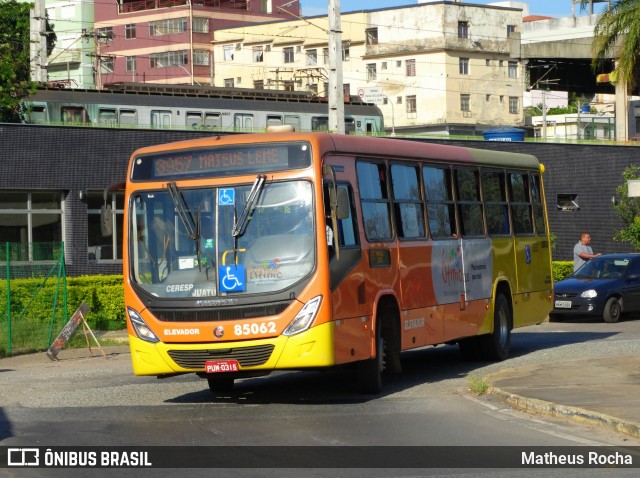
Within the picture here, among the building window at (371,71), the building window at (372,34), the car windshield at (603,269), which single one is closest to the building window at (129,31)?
the building window at (372,34)

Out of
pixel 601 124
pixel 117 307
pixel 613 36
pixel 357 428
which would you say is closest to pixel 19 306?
pixel 117 307

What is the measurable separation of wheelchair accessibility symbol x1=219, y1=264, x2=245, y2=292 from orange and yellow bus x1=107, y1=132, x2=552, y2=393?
1 centimetres

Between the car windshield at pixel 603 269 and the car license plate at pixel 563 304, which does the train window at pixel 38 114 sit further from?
the car license plate at pixel 563 304

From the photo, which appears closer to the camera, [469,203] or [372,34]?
[469,203]

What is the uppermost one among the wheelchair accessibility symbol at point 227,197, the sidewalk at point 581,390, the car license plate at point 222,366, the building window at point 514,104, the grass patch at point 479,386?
the building window at point 514,104

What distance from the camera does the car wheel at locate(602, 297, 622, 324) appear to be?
27.1 m

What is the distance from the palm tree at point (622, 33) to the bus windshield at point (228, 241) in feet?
92.4

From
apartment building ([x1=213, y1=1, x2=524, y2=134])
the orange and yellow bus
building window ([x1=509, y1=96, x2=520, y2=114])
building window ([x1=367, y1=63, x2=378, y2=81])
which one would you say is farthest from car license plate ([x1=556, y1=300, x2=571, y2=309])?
building window ([x1=509, y1=96, x2=520, y2=114])

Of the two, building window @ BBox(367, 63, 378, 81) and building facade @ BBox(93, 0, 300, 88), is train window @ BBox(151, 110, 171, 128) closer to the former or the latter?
building window @ BBox(367, 63, 378, 81)

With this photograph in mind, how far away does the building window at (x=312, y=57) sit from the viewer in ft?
310

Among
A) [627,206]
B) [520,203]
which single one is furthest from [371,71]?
[520,203]

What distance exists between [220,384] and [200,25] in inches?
3325

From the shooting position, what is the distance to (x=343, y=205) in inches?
529

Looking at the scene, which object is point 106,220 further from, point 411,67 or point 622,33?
point 411,67
